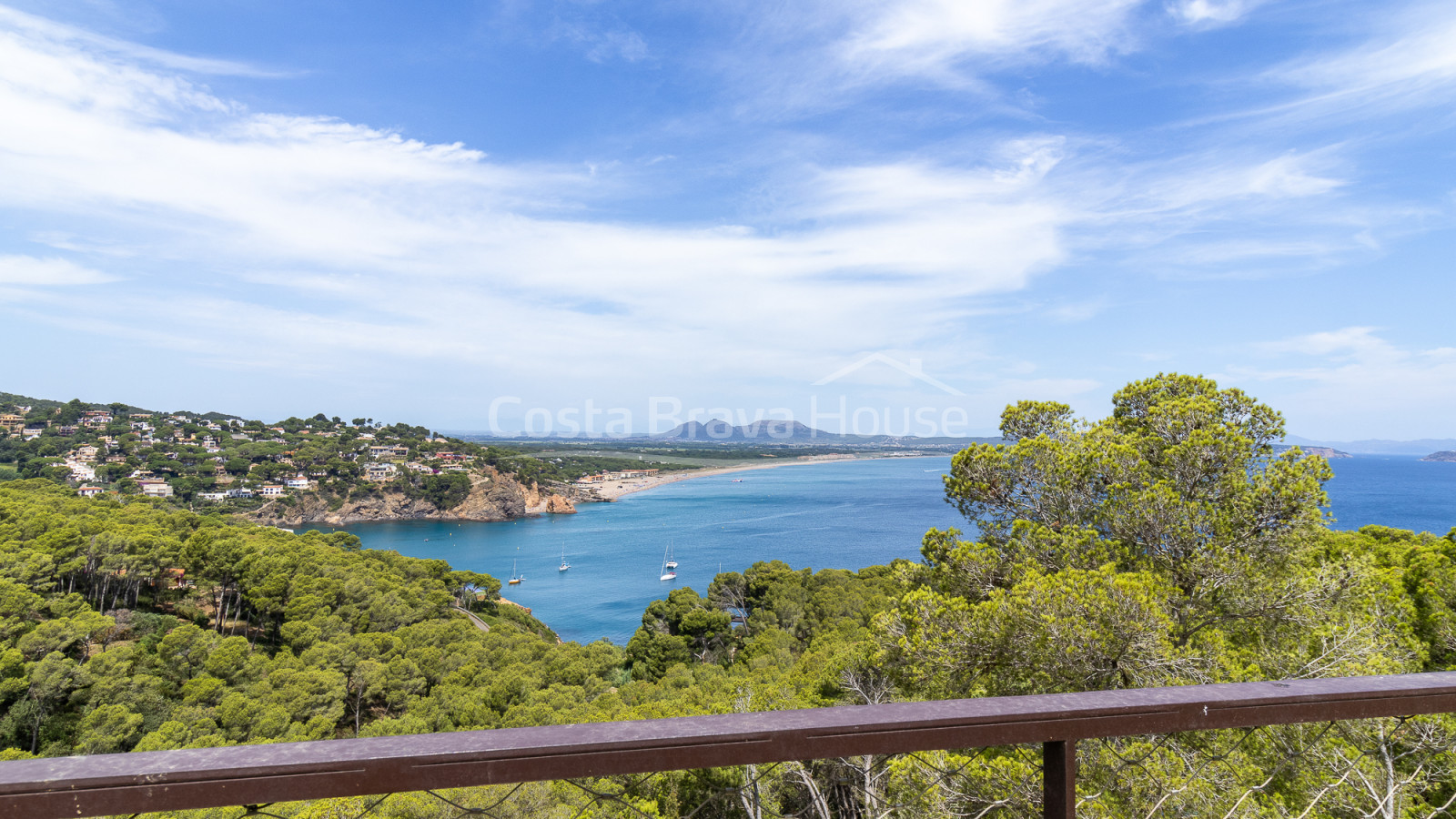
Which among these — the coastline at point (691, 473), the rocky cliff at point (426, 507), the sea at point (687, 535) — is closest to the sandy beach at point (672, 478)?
the coastline at point (691, 473)

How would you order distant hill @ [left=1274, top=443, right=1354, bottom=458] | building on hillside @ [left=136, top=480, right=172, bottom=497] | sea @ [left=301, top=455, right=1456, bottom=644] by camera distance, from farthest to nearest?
building on hillside @ [left=136, top=480, right=172, bottom=497], sea @ [left=301, top=455, right=1456, bottom=644], distant hill @ [left=1274, top=443, right=1354, bottom=458]

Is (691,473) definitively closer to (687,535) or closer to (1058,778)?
(687,535)

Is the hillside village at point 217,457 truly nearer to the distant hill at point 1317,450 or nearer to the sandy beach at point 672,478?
the sandy beach at point 672,478

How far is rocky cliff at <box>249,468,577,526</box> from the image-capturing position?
59250mm

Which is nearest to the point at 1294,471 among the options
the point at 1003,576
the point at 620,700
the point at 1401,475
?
the point at 1003,576

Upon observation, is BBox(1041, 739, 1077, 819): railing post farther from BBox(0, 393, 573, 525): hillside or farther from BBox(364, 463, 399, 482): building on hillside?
BBox(364, 463, 399, 482): building on hillside

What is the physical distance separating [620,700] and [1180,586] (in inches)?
399

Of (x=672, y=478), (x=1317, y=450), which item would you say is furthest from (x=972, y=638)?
(x=672, y=478)

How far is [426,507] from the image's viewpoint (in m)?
66.1

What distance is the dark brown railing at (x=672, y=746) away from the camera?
2.38 ft

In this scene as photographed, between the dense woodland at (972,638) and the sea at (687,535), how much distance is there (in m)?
15.2

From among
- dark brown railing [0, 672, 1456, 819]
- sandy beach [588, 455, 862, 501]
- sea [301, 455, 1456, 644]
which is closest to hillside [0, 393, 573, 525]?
sea [301, 455, 1456, 644]

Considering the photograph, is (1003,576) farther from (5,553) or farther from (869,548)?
(869,548)

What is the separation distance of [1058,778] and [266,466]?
75776 millimetres
